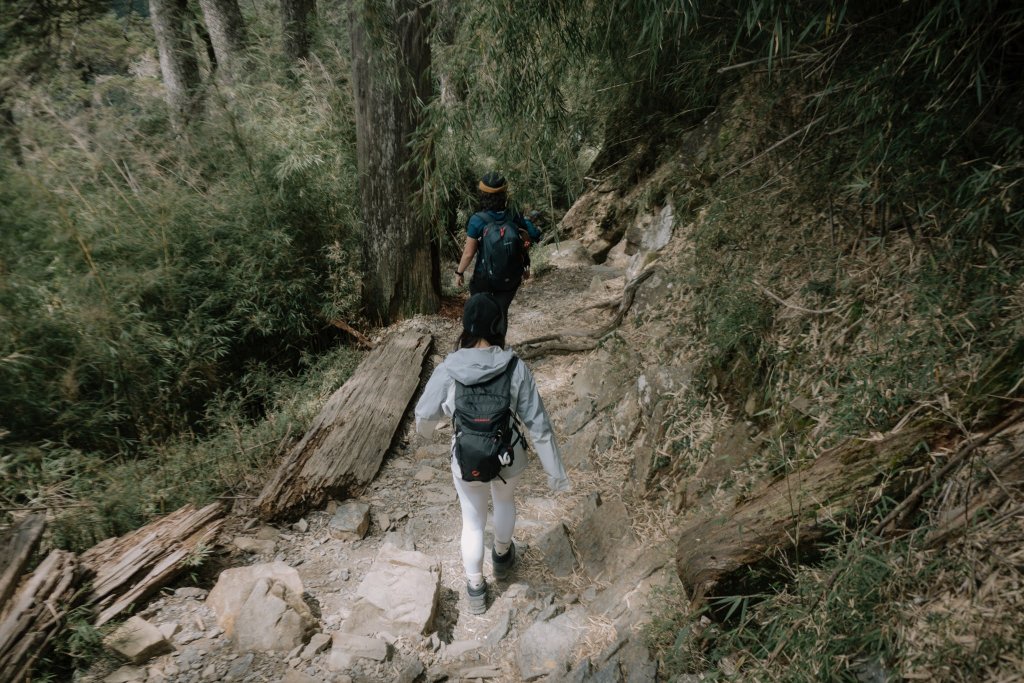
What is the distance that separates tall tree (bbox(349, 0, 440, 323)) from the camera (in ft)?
18.7

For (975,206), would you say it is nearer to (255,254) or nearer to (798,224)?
(798,224)

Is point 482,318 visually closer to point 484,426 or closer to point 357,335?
point 484,426

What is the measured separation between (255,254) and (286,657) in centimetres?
378

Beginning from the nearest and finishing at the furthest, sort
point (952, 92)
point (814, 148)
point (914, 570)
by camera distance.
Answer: point (914, 570)
point (952, 92)
point (814, 148)

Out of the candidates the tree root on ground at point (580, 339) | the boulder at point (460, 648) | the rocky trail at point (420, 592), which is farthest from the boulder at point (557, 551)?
the tree root on ground at point (580, 339)

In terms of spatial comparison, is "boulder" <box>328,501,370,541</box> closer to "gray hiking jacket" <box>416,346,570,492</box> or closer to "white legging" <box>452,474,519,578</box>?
"white legging" <box>452,474,519,578</box>

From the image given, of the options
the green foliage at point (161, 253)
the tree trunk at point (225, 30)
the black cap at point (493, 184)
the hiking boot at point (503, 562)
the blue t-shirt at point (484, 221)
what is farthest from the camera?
the tree trunk at point (225, 30)

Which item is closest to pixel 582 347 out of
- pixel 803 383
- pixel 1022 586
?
pixel 803 383

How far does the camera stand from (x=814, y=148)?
3695 mm

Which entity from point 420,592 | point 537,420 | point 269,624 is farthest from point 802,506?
point 269,624

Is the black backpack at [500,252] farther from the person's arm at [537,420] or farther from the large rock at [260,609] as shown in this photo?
the large rock at [260,609]

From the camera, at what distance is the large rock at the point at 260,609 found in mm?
3199

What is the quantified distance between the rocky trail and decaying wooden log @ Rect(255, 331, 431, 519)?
15 cm

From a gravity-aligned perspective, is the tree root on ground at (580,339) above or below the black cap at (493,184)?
below
